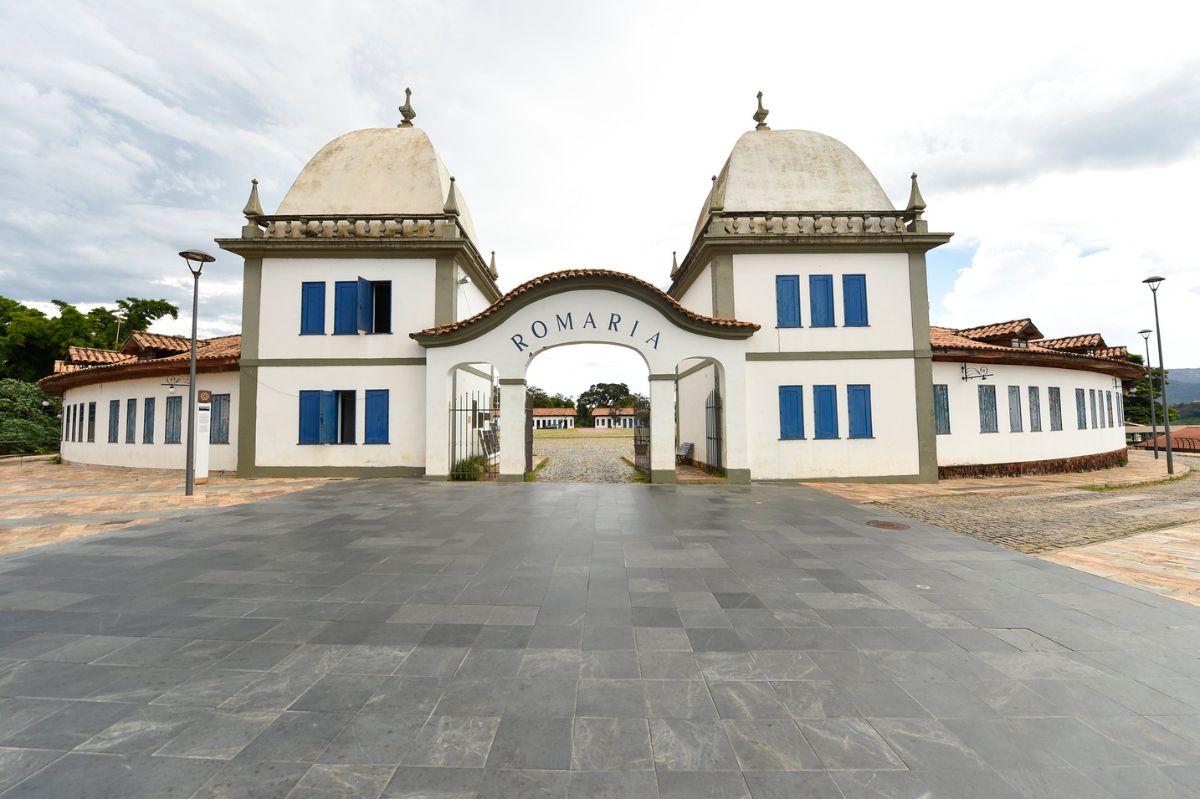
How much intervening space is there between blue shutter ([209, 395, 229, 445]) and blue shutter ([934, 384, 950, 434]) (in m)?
21.5

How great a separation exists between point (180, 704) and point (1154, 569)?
9.35 metres

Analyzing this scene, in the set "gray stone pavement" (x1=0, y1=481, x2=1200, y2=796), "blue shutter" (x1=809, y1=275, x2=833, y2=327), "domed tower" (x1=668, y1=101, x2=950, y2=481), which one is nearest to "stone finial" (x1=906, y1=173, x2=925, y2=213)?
"domed tower" (x1=668, y1=101, x2=950, y2=481)

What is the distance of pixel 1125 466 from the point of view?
19.5 meters

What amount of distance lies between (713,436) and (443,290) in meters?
9.31

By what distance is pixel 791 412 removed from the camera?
1397 cm

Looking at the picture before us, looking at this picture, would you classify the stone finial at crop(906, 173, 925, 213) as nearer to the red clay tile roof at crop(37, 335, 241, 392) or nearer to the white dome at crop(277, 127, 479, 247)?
the white dome at crop(277, 127, 479, 247)

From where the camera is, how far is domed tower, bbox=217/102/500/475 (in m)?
14.3

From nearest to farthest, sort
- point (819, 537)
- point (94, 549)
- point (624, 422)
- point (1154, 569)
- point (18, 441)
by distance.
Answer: point (1154, 569) → point (94, 549) → point (819, 537) → point (18, 441) → point (624, 422)

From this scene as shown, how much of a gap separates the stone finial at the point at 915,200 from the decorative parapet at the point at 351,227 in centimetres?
1316

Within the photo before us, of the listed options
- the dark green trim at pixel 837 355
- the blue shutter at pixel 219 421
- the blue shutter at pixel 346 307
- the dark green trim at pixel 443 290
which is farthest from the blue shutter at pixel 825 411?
the blue shutter at pixel 219 421

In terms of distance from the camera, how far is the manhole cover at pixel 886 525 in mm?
8031

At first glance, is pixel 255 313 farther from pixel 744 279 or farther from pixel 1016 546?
pixel 1016 546

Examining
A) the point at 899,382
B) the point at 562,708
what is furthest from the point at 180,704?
the point at 899,382

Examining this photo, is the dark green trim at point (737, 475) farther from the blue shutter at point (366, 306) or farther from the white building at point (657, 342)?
the blue shutter at point (366, 306)
